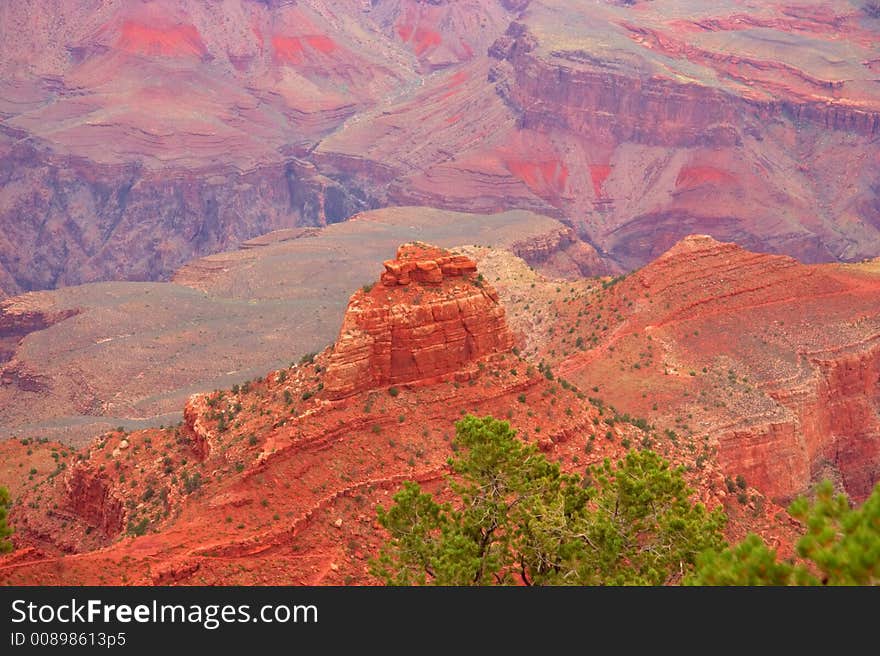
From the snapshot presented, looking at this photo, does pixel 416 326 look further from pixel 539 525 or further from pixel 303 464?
pixel 539 525

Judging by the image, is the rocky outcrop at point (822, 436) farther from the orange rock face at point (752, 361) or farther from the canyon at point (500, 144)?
the canyon at point (500, 144)

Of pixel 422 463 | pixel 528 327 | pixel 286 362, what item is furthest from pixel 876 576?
pixel 286 362

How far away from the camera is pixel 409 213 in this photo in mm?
159625

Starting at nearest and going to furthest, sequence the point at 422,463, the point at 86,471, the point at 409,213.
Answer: the point at 422,463 < the point at 86,471 < the point at 409,213

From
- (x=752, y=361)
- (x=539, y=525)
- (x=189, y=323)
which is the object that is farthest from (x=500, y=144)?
(x=539, y=525)

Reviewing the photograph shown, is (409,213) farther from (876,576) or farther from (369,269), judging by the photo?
(876,576)

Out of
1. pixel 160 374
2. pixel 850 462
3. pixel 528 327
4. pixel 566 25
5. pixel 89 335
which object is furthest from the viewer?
pixel 566 25

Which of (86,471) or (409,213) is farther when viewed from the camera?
(409,213)

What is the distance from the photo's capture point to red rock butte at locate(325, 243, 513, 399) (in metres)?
44.6

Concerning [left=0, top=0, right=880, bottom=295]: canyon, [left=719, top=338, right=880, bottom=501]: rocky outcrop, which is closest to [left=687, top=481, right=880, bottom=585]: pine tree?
[left=719, top=338, right=880, bottom=501]: rocky outcrop

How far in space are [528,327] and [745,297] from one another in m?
15.2

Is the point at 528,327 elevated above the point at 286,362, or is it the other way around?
the point at 528,327

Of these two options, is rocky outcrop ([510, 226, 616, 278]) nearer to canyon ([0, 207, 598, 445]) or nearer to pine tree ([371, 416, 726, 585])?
canyon ([0, 207, 598, 445])

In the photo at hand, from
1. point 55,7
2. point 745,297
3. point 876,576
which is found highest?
point 876,576
